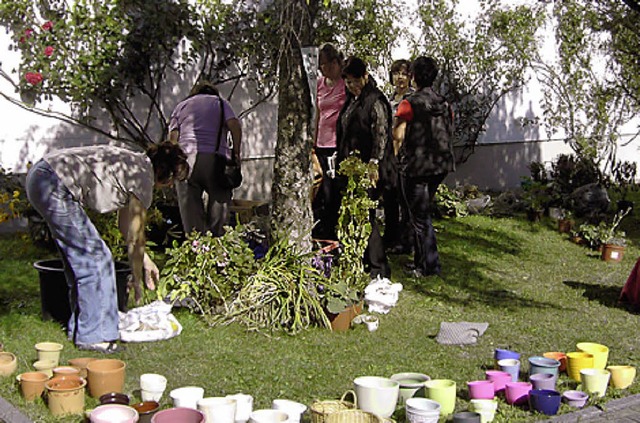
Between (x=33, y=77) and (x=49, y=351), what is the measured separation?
15.1 feet

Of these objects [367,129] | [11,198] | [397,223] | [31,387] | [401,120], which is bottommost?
[31,387]

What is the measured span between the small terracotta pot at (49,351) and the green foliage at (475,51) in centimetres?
875

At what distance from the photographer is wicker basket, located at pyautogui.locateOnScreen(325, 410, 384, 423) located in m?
4.24

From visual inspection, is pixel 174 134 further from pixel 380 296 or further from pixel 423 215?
pixel 423 215

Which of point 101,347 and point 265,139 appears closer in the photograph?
point 101,347

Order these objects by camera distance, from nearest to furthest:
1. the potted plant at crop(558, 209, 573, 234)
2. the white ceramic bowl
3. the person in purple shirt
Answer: the white ceramic bowl
the person in purple shirt
the potted plant at crop(558, 209, 573, 234)

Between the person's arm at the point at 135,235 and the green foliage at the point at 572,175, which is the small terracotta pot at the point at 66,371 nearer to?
the person's arm at the point at 135,235


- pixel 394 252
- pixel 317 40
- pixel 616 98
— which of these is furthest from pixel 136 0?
pixel 616 98

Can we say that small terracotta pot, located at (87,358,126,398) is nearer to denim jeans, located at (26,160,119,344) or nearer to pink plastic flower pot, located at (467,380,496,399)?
denim jeans, located at (26,160,119,344)

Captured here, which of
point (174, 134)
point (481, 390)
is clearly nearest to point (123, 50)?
point (174, 134)

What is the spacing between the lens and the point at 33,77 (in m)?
9.05

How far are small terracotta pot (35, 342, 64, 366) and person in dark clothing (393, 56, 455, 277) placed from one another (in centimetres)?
391

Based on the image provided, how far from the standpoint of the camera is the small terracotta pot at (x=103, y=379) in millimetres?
4805

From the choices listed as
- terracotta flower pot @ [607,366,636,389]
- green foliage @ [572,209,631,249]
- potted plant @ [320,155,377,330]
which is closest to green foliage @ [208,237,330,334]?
potted plant @ [320,155,377,330]
